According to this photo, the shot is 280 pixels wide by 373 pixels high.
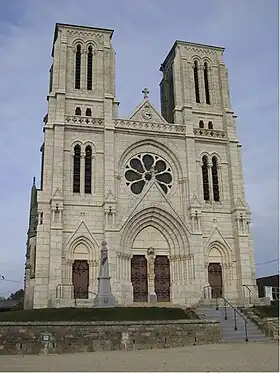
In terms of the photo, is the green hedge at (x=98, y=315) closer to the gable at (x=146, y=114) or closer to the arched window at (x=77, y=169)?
the arched window at (x=77, y=169)

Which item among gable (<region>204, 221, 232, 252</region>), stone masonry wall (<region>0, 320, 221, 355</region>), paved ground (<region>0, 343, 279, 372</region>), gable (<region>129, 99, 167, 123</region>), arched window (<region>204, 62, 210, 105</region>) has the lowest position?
paved ground (<region>0, 343, 279, 372</region>)

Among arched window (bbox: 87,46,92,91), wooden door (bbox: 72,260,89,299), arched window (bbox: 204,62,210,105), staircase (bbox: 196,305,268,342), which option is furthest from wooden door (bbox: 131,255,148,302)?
arched window (bbox: 204,62,210,105)

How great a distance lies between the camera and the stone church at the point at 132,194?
88.9 feet

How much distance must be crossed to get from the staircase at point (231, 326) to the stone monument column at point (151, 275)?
144 inches

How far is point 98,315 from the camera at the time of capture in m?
20.1

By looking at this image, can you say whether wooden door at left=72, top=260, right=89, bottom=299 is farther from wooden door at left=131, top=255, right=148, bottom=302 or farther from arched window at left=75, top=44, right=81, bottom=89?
arched window at left=75, top=44, right=81, bottom=89

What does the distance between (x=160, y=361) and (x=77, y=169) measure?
1803 centimetres


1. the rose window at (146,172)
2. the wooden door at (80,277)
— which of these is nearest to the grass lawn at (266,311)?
the wooden door at (80,277)

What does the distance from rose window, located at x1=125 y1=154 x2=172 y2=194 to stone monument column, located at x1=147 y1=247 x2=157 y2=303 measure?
424 centimetres

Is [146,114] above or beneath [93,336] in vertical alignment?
above

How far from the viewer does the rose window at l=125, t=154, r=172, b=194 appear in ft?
98.7

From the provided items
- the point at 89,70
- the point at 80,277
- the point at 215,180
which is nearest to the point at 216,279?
the point at 215,180

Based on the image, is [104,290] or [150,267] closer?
[104,290]

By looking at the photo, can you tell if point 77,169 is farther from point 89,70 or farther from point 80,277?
point 89,70
